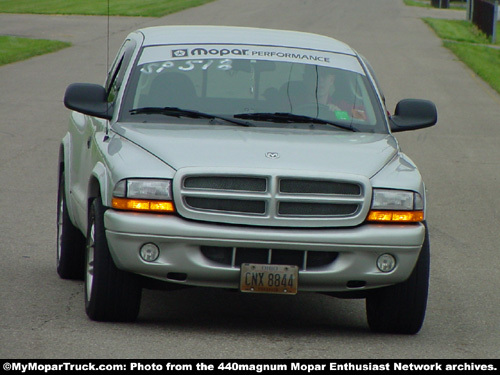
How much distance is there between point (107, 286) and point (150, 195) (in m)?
0.57

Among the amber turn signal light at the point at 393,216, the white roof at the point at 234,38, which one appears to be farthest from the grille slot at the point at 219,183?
the white roof at the point at 234,38

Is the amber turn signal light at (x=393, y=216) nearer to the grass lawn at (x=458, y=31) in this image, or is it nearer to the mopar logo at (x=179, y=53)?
the mopar logo at (x=179, y=53)

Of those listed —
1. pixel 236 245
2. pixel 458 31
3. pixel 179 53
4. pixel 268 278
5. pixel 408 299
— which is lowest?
pixel 458 31

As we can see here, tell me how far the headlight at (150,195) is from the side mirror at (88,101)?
1.10 meters

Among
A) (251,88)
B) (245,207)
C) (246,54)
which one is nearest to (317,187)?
(245,207)

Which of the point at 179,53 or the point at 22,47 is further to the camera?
the point at 22,47

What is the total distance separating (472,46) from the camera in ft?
112

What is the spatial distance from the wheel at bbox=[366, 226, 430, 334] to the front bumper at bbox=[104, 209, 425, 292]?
7.9 inches

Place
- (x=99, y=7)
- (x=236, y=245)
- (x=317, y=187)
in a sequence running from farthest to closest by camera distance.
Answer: (x=99, y=7) → (x=317, y=187) → (x=236, y=245)

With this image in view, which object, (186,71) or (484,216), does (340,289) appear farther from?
(484,216)

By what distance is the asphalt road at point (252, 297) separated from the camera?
20.0 ft

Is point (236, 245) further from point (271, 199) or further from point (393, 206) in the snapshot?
point (393, 206)

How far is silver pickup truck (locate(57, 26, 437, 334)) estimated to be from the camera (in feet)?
20.1
